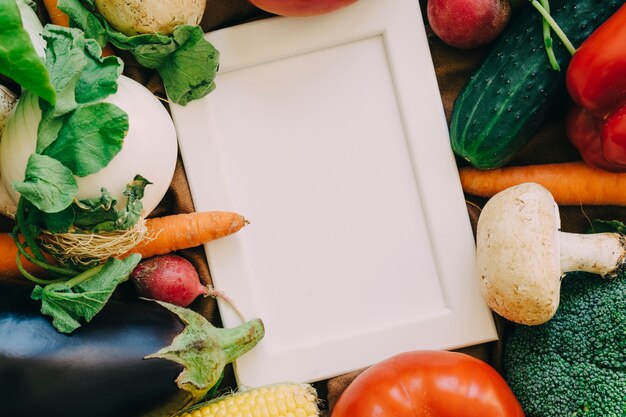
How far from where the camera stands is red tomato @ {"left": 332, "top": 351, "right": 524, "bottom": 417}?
0.93 m

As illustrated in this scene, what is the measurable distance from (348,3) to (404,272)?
→ 1.32 feet

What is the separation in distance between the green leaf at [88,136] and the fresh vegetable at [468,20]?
1.55 feet

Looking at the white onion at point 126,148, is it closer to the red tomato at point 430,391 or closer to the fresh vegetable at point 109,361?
the fresh vegetable at point 109,361

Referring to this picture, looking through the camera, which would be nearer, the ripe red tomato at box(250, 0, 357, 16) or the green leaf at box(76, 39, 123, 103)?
the green leaf at box(76, 39, 123, 103)

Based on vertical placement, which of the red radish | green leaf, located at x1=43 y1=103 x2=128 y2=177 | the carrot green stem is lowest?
the red radish

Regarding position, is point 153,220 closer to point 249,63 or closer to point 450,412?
point 249,63

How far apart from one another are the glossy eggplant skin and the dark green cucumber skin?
494 millimetres

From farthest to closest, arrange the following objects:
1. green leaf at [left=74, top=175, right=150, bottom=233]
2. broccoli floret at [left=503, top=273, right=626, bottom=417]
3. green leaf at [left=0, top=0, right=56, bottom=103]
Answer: broccoli floret at [left=503, top=273, right=626, bottom=417] → green leaf at [left=74, top=175, right=150, bottom=233] → green leaf at [left=0, top=0, right=56, bottom=103]

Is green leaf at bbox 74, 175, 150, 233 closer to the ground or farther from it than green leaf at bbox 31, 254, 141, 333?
farther from it

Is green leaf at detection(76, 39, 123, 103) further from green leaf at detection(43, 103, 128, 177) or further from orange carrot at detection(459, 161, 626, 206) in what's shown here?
orange carrot at detection(459, 161, 626, 206)

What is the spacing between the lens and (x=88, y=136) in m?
0.84

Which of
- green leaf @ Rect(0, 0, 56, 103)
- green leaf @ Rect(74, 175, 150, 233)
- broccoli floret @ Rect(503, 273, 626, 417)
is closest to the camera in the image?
green leaf @ Rect(0, 0, 56, 103)

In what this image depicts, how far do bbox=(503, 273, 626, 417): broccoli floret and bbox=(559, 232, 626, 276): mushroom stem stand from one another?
0.03 meters

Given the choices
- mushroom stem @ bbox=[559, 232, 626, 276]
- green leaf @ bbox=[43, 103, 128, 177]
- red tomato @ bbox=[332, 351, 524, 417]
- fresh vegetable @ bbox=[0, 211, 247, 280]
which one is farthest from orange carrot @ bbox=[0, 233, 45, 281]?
mushroom stem @ bbox=[559, 232, 626, 276]
